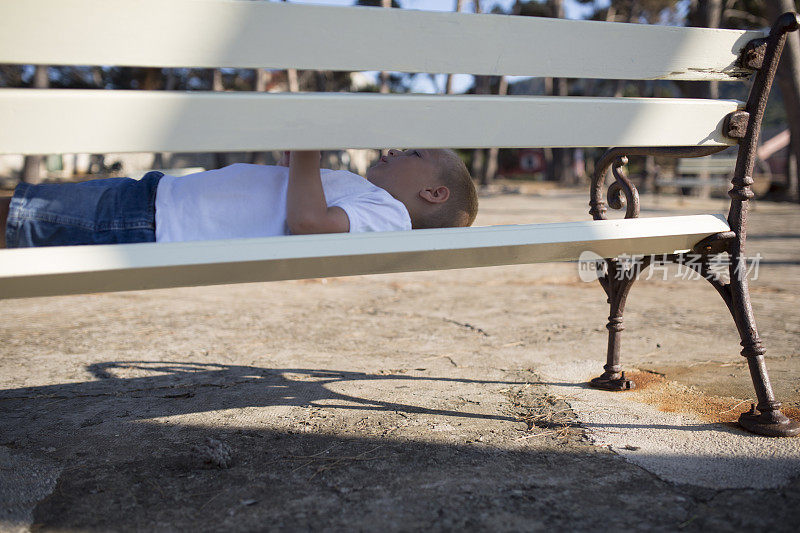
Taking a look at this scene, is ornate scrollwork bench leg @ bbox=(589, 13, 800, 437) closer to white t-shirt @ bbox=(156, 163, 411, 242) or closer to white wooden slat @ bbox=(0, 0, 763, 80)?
white wooden slat @ bbox=(0, 0, 763, 80)

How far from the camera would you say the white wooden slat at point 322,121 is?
1.16m

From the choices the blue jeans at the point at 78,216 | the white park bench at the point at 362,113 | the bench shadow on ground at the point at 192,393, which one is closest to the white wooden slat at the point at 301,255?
the white park bench at the point at 362,113

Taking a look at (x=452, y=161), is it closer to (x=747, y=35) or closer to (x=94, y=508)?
→ (x=747, y=35)

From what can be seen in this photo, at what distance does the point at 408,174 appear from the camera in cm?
187

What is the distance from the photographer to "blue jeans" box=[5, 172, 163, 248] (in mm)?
1551

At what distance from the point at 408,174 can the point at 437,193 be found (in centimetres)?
10

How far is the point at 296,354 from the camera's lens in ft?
8.81

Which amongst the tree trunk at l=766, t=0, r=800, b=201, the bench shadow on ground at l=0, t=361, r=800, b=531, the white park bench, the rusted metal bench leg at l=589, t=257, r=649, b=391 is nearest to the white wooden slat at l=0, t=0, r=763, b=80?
the white park bench

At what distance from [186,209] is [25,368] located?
4.30ft

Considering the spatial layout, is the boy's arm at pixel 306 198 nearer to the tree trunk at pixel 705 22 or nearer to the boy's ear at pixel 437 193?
the boy's ear at pixel 437 193

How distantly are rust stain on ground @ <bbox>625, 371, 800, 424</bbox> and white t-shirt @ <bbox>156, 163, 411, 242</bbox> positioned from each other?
1.04 metres

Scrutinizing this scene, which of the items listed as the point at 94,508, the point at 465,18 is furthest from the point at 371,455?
the point at 465,18

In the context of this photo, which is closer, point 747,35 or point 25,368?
point 747,35

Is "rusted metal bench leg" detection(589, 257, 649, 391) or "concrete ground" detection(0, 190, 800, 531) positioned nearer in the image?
"concrete ground" detection(0, 190, 800, 531)
